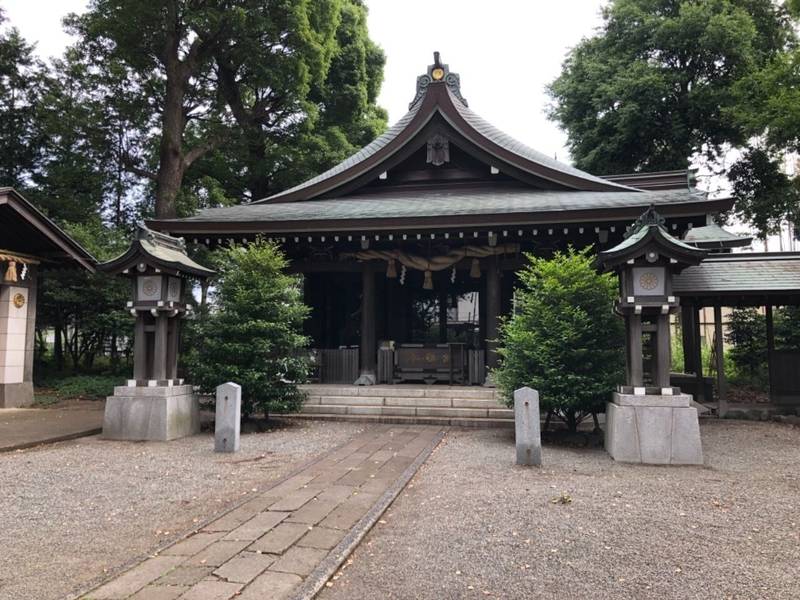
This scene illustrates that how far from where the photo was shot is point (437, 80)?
1280 cm

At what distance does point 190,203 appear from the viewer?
1948 centimetres

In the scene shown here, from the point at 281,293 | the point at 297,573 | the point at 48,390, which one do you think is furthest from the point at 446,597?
the point at 48,390

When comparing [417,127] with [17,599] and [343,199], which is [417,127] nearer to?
[343,199]

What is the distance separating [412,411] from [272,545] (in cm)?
611

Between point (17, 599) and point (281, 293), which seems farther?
point (281, 293)

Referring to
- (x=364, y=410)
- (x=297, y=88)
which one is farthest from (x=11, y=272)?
(x=297, y=88)

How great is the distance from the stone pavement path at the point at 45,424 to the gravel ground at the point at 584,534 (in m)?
5.97

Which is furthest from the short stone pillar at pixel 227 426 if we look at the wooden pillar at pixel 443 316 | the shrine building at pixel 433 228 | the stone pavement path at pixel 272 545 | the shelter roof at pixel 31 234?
the shelter roof at pixel 31 234

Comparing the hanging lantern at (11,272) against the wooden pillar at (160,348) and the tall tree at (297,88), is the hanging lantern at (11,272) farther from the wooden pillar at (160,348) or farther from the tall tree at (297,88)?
the tall tree at (297,88)

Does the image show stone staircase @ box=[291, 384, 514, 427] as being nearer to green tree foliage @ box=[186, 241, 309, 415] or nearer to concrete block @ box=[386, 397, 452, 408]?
concrete block @ box=[386, 397, 452, 408]

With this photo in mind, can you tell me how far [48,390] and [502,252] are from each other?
12438 mm

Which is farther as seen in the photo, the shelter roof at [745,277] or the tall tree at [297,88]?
the tall tree at [297,88]

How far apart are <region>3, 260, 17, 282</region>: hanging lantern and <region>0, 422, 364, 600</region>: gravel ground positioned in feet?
18.5

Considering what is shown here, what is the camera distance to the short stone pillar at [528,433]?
252 inches
